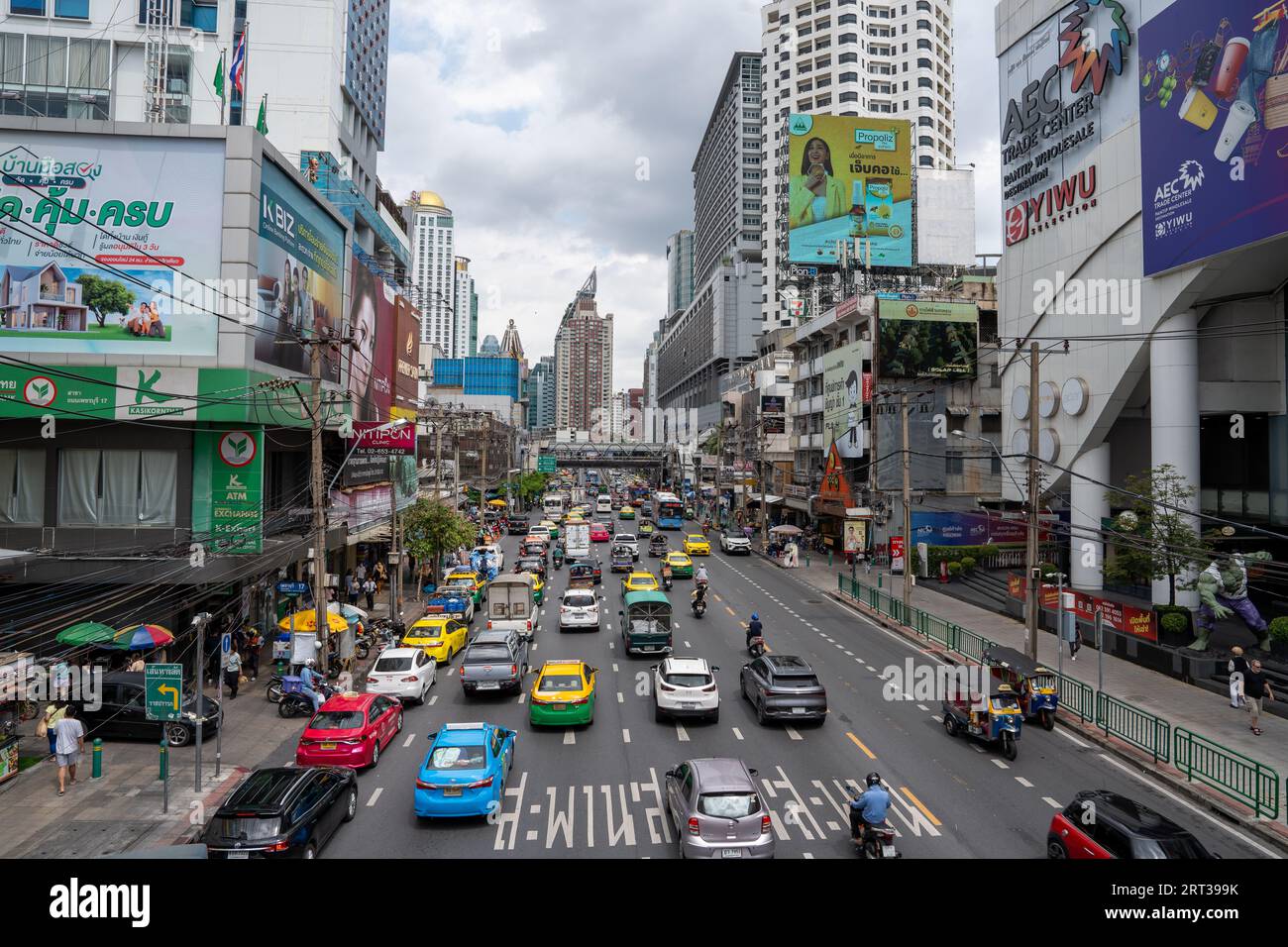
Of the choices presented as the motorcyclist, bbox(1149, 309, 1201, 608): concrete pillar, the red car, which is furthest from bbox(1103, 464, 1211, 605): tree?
the red car

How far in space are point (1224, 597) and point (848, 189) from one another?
61.6 meters

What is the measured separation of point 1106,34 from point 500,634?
1520 inches

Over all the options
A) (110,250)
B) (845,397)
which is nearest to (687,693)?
(110,250)

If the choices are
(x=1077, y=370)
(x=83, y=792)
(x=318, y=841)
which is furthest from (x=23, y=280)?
(x=1077, y=370)

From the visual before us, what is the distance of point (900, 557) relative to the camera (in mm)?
41656

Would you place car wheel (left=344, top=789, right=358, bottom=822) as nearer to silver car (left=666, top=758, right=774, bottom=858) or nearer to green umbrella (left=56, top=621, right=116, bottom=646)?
silver car (left=666, top=758, right=774, bottom=858)

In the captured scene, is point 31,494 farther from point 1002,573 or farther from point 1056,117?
point 1056,117

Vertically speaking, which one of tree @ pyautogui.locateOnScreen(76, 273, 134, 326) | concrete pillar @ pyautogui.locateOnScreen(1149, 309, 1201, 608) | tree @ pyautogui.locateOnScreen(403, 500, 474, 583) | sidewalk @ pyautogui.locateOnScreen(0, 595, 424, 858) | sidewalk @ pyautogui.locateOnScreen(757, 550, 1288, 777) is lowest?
sidewalk @ pyautogui.locateOnScreen(0, 595, 424, 858)

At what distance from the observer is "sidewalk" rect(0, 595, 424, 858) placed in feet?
44.6

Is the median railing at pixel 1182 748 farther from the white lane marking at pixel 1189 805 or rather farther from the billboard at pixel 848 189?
the billboard at pixel 848 189

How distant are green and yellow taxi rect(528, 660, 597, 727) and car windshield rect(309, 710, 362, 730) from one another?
164 inches

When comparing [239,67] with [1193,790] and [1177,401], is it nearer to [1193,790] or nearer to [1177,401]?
[1193,790]

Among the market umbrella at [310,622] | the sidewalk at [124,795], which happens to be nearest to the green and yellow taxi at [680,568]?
the market umbrella at [310,622]

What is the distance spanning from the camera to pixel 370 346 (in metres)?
46.8
